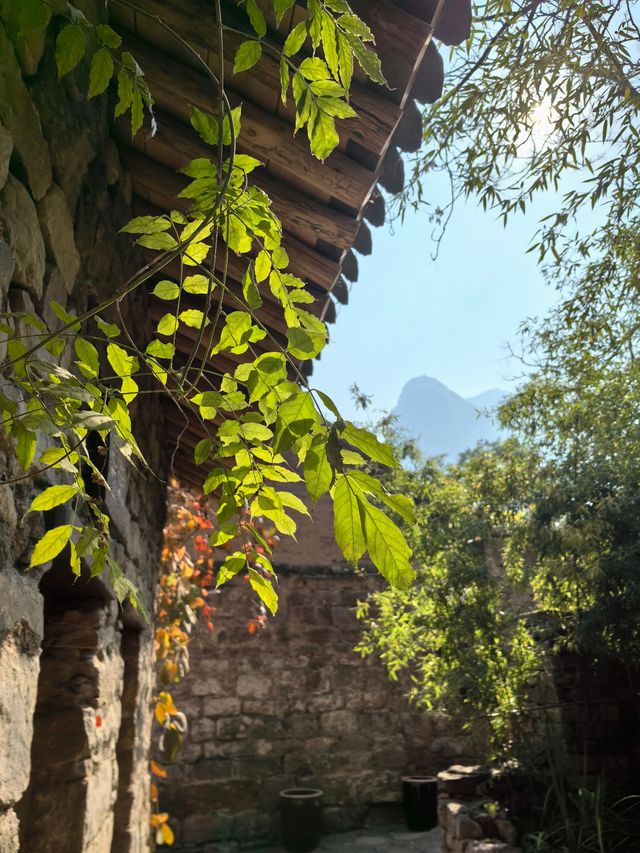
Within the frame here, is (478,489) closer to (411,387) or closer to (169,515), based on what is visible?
(169,515)

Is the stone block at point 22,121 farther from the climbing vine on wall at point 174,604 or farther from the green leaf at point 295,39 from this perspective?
the climbing vine on wall at point 174,604

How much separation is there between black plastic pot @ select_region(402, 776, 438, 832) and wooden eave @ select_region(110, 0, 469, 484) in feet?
16.9

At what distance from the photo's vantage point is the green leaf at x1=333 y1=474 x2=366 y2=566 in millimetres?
735

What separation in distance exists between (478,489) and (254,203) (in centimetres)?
442

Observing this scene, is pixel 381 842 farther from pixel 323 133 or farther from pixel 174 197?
pixel 323 133

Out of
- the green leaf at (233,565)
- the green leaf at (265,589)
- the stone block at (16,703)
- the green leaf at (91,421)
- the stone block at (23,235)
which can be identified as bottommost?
the stone block at (16,703)

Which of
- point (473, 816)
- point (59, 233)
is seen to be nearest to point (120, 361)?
point (59, 233)

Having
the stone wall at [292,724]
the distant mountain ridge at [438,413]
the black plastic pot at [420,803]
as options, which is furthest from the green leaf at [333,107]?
the distant mountain ridge at [438,413]

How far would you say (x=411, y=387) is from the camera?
188125 millimetres

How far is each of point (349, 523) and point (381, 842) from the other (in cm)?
571

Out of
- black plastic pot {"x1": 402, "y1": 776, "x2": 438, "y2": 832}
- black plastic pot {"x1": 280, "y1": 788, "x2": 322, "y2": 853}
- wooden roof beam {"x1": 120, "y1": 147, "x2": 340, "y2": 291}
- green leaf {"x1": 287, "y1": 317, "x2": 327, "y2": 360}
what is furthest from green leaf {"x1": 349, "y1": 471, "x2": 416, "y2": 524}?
black plastic pot {"x1": 402, "y1": 776, "x2": 438, "y2": 832}

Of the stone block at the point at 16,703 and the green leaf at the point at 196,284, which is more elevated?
the green leaf at the point at 196,284

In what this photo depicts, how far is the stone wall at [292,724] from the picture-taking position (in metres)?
5.75

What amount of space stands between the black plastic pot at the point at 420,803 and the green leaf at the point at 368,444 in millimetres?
5880
